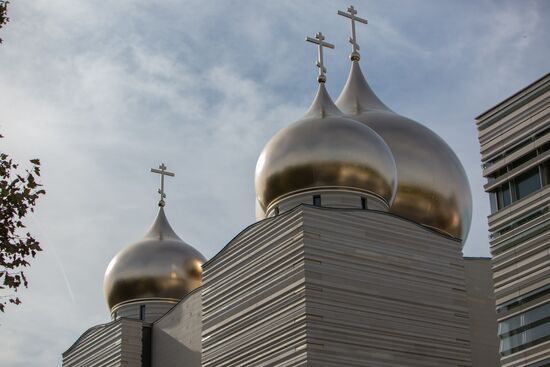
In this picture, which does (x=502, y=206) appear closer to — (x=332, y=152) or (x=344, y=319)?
(x=344, y=319)

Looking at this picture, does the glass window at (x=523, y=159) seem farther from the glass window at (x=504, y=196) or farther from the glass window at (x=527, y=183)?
the glass window at (x=504, y=196)

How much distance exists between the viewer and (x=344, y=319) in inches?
935

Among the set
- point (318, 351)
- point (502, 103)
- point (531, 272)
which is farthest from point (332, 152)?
point (531, 272)

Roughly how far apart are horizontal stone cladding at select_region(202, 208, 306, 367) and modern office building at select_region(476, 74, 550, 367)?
5.85m

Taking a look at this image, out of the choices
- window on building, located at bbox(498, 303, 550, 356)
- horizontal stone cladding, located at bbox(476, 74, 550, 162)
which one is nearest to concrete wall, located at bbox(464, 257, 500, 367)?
horizontal stone cladding, located at bbox(476, 74, 550, 162)

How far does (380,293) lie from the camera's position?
24547mm

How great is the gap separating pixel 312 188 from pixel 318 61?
5.99 m

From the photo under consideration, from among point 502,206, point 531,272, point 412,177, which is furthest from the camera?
point 412,177

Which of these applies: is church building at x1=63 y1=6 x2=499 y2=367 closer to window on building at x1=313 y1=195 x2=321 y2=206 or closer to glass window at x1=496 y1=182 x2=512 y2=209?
window on building at x1=313 y1=195 x2=321 y2=206

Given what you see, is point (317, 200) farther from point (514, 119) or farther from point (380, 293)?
point (514, 119)

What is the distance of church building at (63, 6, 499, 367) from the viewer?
78.4ft

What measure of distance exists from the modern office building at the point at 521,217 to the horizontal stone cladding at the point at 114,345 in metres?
15.8

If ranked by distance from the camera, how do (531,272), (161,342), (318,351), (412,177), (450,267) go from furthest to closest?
1. (161,342)
2. (412,177)
3. (450,267)
4. (318,351)
5. (531,272)

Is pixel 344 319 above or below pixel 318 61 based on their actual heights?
below
